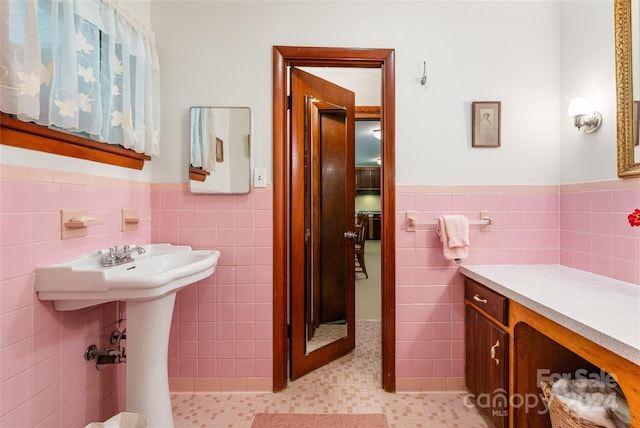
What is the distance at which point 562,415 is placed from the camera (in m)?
1.08

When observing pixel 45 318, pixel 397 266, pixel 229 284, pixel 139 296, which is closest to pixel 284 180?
pixel 229 284

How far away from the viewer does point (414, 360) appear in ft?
6.19

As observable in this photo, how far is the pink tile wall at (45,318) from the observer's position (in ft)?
3.43

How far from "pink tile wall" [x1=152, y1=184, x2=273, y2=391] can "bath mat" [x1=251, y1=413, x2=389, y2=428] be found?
0.81 ft

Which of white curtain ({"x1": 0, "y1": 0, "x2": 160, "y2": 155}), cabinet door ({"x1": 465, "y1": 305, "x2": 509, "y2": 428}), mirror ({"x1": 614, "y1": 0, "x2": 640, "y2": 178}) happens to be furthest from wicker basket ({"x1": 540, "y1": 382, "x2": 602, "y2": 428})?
white curtain ({"x1": 0, "y1": 0, "x2": 160, "y2": 155})

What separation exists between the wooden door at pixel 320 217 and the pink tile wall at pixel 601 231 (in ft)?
4.41

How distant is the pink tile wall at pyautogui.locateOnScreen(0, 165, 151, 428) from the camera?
104cm

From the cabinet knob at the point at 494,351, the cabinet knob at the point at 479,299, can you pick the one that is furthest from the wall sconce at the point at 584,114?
the cabinet knob at the point at 494,351

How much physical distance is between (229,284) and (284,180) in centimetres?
72

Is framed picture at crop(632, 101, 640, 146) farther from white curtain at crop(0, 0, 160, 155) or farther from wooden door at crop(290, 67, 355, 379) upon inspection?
white curtain at crop(0, 0, 160, 155)

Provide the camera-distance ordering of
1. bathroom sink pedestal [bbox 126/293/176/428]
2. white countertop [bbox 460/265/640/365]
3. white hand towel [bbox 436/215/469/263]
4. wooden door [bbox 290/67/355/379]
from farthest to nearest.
Answer: 1. wooden door [bbox 290/67/355/379]
2. white hand towel [bbox 436/215/469/263]
3. bathroom sink pedestal [bbox 126/293/176/428]
4. white countertop [bbox 460/265/640/365]

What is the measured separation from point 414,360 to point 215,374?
123cm

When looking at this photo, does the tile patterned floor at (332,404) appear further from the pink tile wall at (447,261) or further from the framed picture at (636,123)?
the framed picture at (636,123)

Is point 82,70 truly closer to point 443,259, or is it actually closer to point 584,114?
point 443,259
